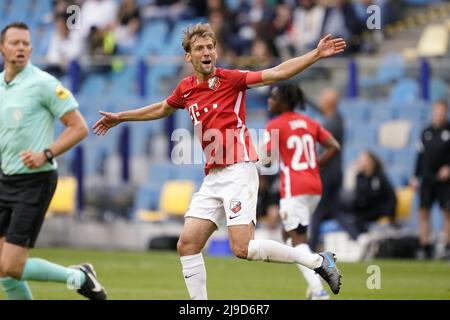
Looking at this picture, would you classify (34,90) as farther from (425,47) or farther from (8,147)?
(425,47)

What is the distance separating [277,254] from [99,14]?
51.7ft

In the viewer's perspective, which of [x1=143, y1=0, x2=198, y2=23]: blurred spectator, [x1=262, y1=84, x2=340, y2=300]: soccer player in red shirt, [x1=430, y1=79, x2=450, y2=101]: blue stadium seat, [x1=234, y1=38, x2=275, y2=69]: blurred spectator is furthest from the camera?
[x1=143, y1=0, x2=198, y2=23]: blurred spectator

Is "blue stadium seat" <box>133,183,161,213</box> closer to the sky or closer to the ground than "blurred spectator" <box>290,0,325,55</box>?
closer to the ground

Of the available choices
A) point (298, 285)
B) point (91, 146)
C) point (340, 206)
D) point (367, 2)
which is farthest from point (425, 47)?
point (298, 285)

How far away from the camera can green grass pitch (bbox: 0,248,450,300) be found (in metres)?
13.0

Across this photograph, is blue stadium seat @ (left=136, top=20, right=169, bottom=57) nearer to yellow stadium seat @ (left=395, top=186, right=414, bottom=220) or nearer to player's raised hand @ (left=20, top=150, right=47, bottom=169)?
yellow stadium seat @ (left=395, top=186, right=414, bottom=220)

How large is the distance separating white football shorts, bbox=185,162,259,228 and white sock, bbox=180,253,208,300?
35 cm

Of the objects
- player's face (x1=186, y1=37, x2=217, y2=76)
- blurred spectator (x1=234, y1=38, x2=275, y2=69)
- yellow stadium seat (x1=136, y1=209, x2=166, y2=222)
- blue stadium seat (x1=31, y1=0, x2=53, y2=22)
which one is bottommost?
yellow stadium seat (x1=136, y1=209, x2=166, y2=222)

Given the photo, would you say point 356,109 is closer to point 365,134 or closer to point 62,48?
point 365,134

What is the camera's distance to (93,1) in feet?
83.4

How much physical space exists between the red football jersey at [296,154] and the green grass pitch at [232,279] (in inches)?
45.0

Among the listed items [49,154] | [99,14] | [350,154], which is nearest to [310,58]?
[49,154]

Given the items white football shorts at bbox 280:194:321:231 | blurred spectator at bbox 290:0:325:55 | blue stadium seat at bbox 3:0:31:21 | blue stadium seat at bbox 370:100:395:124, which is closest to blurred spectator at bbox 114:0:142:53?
blue stadium seat at bbox 3:0:31:21

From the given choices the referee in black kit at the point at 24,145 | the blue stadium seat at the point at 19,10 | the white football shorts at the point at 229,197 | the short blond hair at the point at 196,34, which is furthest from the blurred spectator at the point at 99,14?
the white football shorts at the point at 229,197
